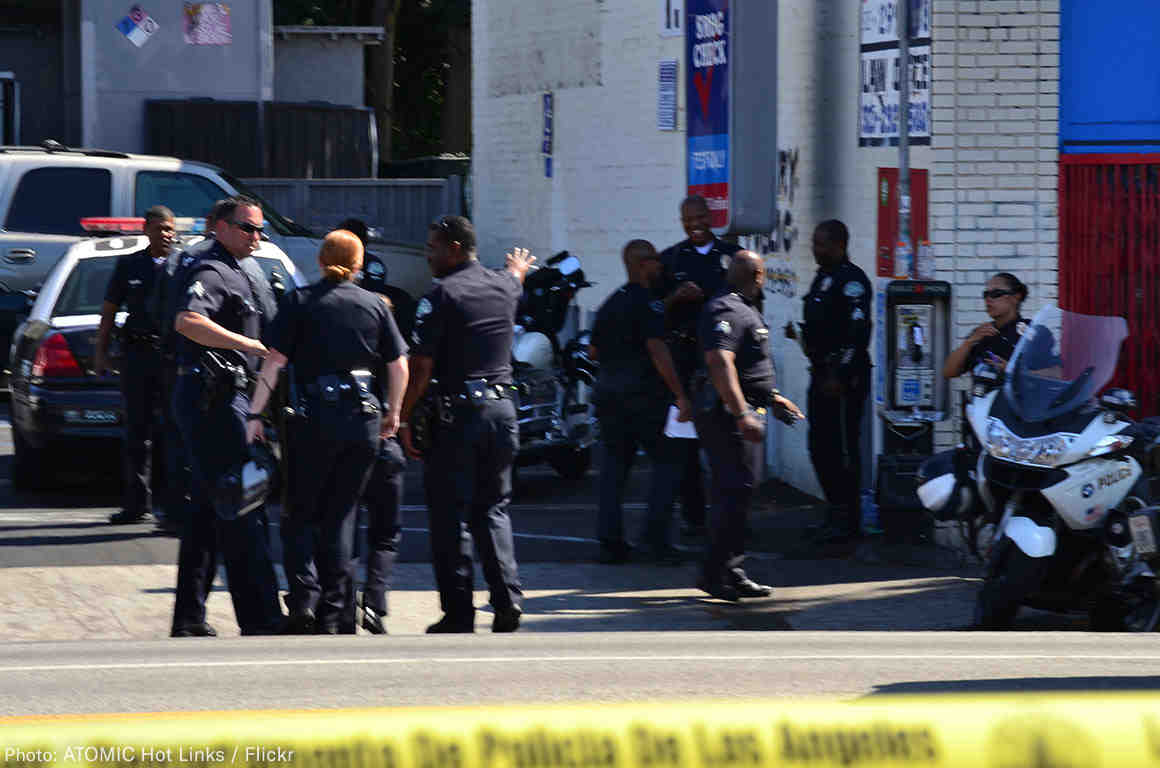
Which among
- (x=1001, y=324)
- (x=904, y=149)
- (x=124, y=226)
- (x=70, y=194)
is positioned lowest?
(x=1001, y=324)

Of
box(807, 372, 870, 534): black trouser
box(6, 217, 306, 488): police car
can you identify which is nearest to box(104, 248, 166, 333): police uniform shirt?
box(6, 217, 306, 488): police car

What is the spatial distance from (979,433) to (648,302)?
94.6 inches

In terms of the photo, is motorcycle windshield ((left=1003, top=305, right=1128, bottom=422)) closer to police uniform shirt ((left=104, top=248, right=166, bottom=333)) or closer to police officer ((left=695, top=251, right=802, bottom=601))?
police officer ((left=695, top=251, right=802, bottom=601))

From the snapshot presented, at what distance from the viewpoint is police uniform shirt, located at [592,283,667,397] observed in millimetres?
9945

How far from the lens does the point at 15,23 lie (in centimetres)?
2722

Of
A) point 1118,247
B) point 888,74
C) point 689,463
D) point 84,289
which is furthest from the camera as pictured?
point 84,289

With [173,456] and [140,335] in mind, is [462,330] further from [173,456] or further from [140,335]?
[140,335]

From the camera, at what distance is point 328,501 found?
7637mm

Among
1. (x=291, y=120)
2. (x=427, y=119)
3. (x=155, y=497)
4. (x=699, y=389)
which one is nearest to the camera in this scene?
(x=699, y=389)

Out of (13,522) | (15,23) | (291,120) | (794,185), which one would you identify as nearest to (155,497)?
(13,522)

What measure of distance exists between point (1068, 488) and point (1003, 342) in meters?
1.72

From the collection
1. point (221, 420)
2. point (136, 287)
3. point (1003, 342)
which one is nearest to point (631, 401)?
point (1003, 342)

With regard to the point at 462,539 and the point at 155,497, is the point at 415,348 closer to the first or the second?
the point at 462,539

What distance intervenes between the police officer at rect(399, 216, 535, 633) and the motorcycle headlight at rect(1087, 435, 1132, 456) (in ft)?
8.52
